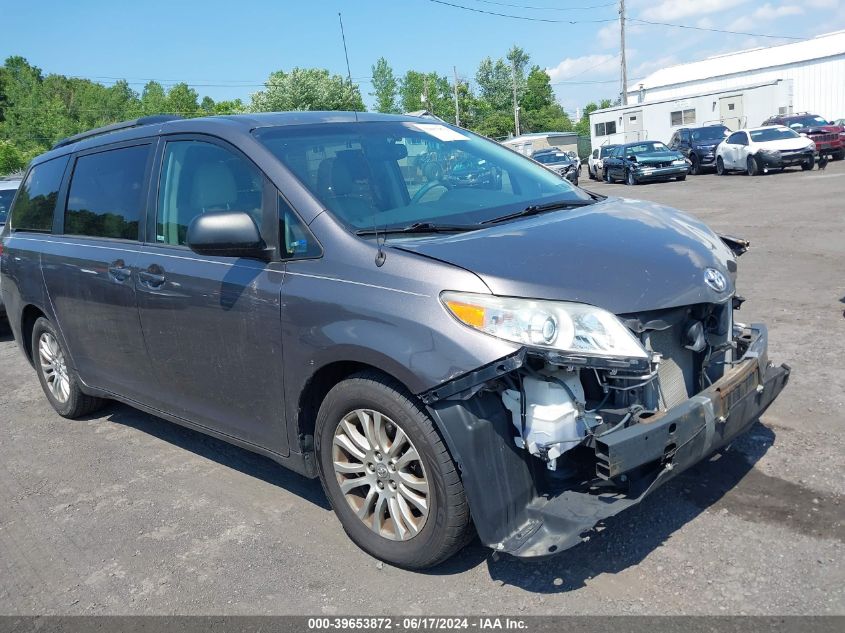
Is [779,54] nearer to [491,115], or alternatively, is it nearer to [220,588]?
[491,115]

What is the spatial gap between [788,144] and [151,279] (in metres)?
23.3

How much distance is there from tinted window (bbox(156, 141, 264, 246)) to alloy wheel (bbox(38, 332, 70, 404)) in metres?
1.97

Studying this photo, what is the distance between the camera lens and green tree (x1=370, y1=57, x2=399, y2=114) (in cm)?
5636

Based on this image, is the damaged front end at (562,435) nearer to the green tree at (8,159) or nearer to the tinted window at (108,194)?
the tinted window at (108,194)

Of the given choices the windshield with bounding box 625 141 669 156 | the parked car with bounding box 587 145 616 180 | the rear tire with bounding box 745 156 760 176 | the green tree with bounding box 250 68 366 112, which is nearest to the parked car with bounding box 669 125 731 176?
the windshield with bounding box 625 141 669 156

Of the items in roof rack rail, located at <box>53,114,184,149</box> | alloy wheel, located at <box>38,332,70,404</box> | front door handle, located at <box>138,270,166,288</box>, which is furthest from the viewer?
alloy wheel, located at <box>38,332,70,404</box>

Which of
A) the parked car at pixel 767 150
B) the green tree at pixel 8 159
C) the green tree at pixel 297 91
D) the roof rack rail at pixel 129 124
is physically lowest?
the parked car at pixel 767 150

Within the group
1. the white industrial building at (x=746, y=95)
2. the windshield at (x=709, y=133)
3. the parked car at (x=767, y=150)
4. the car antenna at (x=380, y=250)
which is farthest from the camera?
the white industrial building at (x=746, y=95)

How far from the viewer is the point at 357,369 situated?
3281 millimetres

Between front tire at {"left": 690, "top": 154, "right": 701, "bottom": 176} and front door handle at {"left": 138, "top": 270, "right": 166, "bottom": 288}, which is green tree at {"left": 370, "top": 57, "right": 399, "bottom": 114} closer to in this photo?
front tire at {"left": 690, "top": 154, "right": 701, "bottom": 176}

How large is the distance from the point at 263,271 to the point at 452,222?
0.90 meters

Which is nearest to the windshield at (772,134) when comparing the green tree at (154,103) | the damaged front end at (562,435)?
the damaged front end at (562,435)

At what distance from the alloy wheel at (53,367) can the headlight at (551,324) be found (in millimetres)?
3885

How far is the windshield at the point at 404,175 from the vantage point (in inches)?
141
